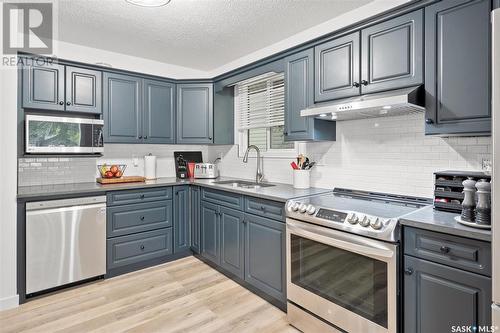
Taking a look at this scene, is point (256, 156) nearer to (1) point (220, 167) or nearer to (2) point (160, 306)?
(1) point (220, 167)

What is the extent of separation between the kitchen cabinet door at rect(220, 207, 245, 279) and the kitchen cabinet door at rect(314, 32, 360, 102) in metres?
1.36

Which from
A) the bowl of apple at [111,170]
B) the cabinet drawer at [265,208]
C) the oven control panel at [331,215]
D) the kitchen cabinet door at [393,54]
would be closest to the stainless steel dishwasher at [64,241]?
the bowl of apple at [111,170]

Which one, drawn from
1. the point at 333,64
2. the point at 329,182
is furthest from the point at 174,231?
the point at 333,64

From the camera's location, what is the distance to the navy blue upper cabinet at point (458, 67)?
160cm

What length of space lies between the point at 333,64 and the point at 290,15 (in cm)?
77

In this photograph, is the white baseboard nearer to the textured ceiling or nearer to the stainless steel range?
the stainless steel range

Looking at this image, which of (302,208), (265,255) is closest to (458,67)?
(302,208)

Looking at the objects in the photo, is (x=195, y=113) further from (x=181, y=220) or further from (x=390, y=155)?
(x=390, y=155)

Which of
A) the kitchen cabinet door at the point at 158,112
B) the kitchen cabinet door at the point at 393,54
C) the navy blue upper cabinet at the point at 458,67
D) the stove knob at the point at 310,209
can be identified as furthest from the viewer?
the kitchen cabinet door at the point at 158,112

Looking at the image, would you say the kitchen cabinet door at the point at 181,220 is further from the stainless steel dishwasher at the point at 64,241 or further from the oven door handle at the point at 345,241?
the oven door handle at the point at 345,241

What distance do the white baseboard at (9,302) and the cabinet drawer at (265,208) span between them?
6.96 feet

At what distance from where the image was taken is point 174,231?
3.45m

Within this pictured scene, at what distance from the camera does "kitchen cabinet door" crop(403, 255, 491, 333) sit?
4.43 feet

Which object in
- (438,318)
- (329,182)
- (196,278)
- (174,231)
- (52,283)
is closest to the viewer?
(438,318)
